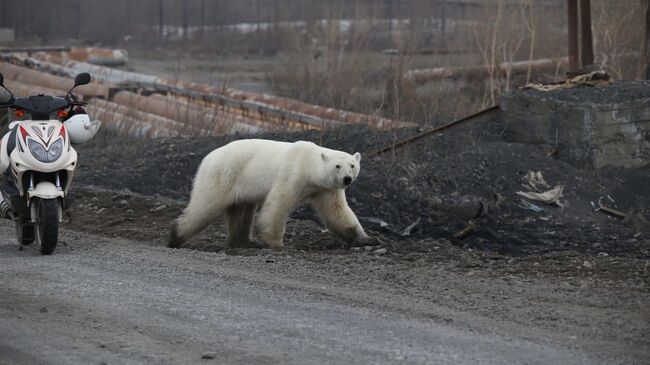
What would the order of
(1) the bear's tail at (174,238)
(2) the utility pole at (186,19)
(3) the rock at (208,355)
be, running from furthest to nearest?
(2) the utility pole at (186,19), (1) the bear's tail at (174,238), (3) the rock at (208,355)

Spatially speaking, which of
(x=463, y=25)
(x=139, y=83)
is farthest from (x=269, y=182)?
(x=463, y=25)

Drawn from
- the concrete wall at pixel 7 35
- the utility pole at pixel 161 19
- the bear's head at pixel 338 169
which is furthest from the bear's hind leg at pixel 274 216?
the utility pole at pixel 161 19

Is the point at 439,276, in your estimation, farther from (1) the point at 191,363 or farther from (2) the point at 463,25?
(2) the point at 463,25

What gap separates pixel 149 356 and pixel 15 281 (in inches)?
106

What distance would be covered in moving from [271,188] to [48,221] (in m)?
2.06

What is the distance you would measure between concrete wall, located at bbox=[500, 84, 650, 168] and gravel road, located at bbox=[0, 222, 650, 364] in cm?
553

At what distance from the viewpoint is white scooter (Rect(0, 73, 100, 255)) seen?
9477 mm

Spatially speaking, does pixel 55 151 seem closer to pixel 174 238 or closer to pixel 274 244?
pixel 174 238

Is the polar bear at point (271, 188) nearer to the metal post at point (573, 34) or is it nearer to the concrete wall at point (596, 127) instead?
the concrete wall at point (596, 127)

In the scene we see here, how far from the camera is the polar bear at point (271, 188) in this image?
33.0 feet

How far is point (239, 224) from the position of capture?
10.9 metres

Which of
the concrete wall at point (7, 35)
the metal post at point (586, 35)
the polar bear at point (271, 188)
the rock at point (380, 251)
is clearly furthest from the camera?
the concrete wall at point (7, 35)

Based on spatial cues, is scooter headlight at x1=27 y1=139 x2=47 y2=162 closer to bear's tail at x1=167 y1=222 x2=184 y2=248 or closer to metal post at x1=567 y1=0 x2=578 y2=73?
bear's tail at x1=167 y1=222 x2=184 y2=248

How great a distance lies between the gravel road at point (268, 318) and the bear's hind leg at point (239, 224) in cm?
156
